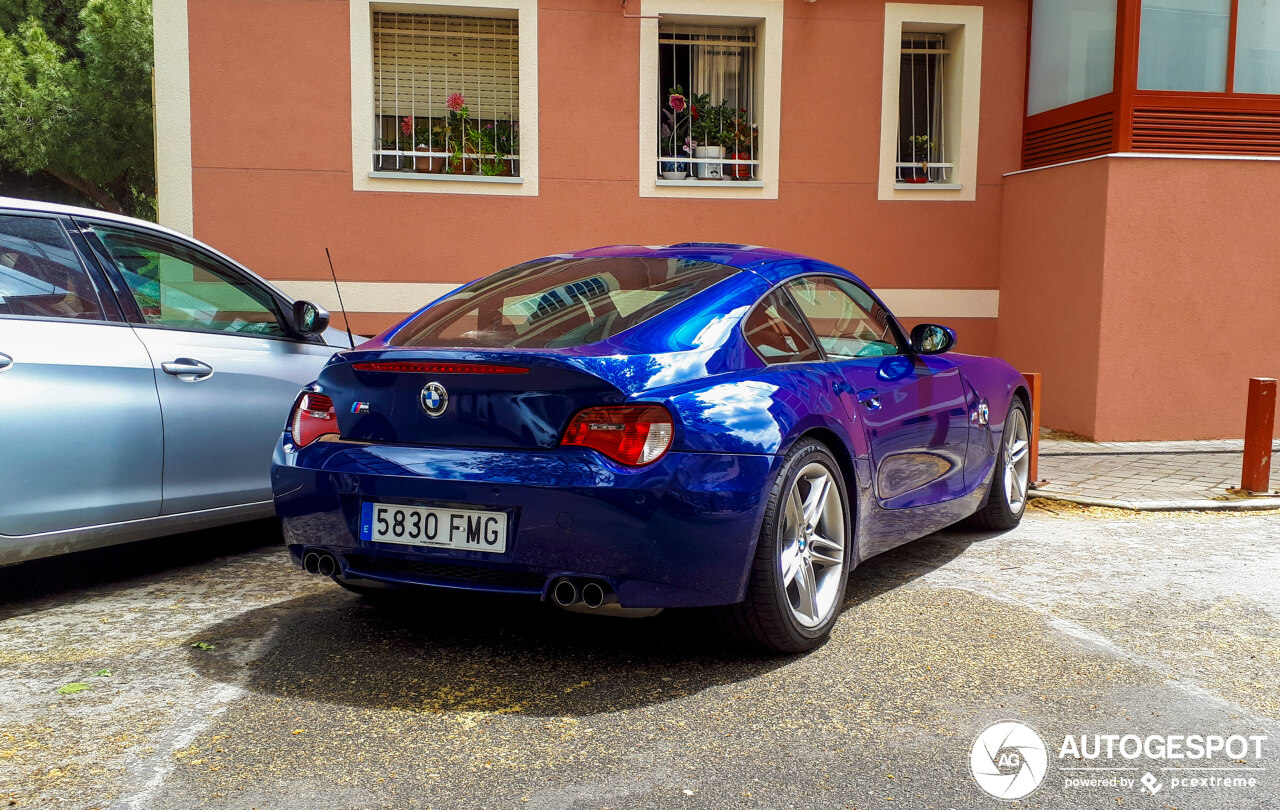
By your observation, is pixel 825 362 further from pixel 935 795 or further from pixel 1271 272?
pixel 1271 272

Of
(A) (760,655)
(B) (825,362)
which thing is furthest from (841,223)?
(A) (760,655)

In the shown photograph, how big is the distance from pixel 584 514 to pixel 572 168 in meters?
8.29

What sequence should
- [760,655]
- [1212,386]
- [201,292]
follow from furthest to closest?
[1212,386], [201,292], [760,655]

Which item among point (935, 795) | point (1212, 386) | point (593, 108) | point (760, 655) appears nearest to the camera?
point (935, 795)

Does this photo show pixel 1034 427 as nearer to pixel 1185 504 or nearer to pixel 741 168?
pixel 1185 504

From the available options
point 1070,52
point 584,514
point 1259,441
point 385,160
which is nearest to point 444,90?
point 385,160

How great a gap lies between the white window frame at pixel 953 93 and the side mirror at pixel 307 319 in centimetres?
750

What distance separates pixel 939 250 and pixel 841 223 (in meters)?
1.09

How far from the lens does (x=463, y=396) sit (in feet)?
12.2

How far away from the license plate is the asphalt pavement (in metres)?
0.46

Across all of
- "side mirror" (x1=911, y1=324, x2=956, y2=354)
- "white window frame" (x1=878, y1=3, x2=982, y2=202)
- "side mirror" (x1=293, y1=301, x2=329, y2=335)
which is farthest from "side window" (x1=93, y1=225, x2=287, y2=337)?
"white window frame" (x1=878, y1=3, x2=982, y2=202)

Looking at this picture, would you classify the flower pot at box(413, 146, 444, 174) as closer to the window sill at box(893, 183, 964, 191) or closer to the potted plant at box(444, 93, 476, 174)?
the potted plant at box(444, 93, 476, 174)

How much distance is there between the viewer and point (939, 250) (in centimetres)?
1196

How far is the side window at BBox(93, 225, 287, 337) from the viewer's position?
16.5 ft
